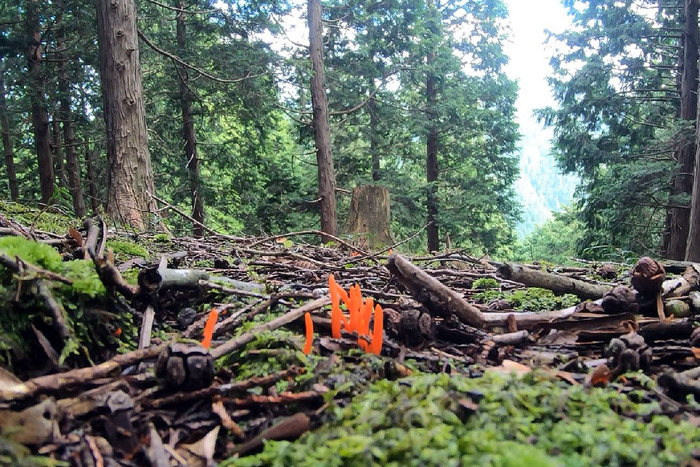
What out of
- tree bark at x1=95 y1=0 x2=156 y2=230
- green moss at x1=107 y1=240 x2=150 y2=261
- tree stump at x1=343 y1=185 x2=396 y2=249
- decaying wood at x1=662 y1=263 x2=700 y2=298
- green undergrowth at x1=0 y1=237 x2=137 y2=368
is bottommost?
decaying wood at x1=662 y1=263 x2=700 y2=298

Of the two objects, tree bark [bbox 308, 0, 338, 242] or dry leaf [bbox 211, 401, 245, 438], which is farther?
tree bark [bbox 308, 0, 338, 242]

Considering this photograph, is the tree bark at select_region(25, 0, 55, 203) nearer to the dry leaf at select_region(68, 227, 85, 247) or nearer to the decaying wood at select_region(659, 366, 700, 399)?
the dry leaf at select_region(68, 227, 85, 247)

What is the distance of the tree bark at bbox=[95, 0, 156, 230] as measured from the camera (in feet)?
21.6

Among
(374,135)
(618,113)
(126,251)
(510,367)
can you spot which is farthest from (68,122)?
(618,113)

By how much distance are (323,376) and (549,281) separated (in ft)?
5.49

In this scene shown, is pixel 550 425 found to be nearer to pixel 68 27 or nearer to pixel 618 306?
pixel 618 306

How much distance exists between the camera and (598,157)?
13.9 meters

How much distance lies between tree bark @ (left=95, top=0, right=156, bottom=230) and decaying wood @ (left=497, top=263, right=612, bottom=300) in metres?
5.63

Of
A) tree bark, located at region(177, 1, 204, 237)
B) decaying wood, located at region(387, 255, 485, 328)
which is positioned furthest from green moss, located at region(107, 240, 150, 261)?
tree bark, located at region(177, 1, 204, 237)

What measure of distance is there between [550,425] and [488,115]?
666 inches

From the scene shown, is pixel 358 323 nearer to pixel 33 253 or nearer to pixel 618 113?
pixel 33 253

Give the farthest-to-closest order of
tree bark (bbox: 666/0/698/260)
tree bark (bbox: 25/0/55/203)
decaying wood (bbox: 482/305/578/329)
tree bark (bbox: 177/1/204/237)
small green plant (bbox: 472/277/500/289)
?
1. tree bark (bbox: 177/1/204/237)
2. tree bark (bbox: 666/0/698/260)
3. tree bark (bbox: 25/0/55/203)
4. small green plant (bbox: 472/277/500/289)
5. decaying wood (bbox: 482/305/578/329)

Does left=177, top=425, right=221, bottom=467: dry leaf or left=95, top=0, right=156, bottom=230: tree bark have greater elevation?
left=95, top=0, right=156, bottom=230: tree bark

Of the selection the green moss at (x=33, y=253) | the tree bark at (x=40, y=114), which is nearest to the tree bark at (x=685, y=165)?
the green moss at (x=33, y=253)
